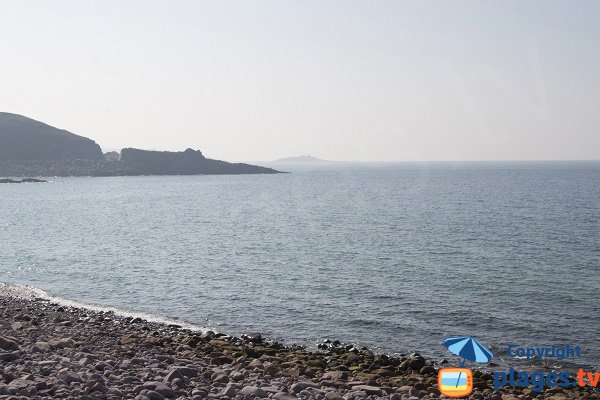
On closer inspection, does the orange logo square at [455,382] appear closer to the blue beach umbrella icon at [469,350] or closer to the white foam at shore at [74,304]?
the blue beach umbrella icon at [469,350]

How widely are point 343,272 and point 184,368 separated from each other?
94.3 ft

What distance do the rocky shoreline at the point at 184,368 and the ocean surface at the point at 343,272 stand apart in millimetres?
4196

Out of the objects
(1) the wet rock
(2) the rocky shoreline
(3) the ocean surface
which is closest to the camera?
(2) the rocky shoreline

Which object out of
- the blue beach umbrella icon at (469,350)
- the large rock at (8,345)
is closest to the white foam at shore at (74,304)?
the large rock at (8,345)

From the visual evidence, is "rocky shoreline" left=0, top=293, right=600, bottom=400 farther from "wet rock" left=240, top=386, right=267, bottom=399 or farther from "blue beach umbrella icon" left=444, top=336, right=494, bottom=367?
"blue beach umbrella icon" left=444, top=336, right=494, bottom=367

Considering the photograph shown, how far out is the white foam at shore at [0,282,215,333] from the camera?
30.9m

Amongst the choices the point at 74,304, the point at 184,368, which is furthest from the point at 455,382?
the point at 74,304

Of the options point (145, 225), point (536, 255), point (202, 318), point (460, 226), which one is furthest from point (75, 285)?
point (460, 226)

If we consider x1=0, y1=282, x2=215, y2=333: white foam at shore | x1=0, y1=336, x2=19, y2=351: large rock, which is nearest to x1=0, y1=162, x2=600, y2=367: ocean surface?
x1=0, y1=282, x2=215, y2=333: white foam at shore

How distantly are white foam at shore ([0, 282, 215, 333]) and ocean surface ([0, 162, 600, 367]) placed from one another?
486 mm

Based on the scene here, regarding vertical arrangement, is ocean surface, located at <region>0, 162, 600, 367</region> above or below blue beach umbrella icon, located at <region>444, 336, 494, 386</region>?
below

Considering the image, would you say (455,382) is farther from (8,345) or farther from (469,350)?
(8,345)

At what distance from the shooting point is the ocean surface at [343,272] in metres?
30.2

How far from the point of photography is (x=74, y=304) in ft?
114
